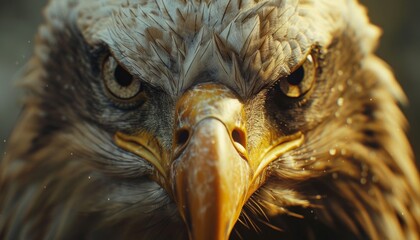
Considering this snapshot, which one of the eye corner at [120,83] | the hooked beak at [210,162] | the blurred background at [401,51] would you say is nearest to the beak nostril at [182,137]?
the hooked beak at [210,162]

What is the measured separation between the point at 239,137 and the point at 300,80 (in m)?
0.28

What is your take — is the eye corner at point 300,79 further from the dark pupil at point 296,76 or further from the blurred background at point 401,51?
the blurred background at point 401,51

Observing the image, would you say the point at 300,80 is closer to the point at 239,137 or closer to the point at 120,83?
the point at 239,137

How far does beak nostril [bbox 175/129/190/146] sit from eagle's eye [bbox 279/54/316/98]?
0.29 m

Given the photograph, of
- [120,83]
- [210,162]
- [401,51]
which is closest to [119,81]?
[120,83]

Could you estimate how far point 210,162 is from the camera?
1.42 metres

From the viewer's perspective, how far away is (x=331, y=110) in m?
1.83

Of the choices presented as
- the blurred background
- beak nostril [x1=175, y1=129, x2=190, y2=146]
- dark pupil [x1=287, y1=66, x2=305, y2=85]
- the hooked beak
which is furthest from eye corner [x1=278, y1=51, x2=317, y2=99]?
the blurred background

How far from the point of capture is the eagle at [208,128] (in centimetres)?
152

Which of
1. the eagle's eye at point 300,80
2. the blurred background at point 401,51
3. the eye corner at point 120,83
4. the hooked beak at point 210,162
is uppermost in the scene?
the blurred background at point 401,51

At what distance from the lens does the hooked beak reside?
4.66ft

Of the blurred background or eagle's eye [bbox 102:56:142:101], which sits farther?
the blurred background

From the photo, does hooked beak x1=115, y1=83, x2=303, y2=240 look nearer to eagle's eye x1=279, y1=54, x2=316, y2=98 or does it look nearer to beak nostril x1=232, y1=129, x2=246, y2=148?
beak nostril x1=232, y1=129, x2=246, y2=148

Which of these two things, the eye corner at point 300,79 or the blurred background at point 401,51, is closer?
the eye corner at point 300,79
